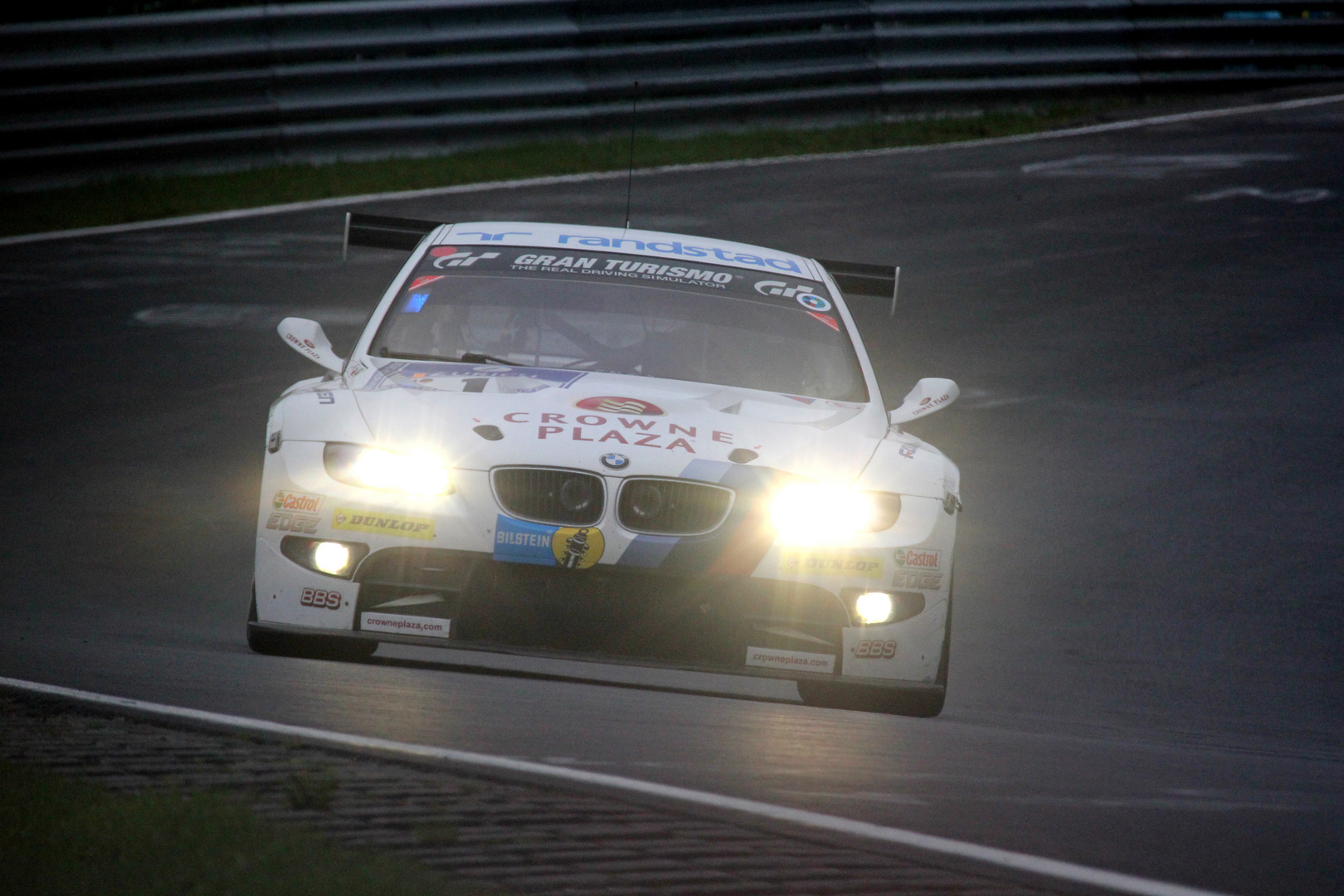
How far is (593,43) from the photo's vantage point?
19188 mm

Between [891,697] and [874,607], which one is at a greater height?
[874,607]

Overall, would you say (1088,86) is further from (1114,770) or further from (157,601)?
(1114,770)

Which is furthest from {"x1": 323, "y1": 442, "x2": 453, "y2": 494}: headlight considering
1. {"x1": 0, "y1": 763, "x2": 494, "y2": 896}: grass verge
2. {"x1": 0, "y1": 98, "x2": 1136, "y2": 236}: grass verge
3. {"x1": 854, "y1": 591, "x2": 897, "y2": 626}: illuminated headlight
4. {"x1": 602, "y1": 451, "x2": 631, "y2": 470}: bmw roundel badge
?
{"x1": 0, "y1": 98, "x2": 1136, "y2": 236}: grass verge

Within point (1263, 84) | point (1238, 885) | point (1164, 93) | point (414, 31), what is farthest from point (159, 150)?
point (1238, 885)

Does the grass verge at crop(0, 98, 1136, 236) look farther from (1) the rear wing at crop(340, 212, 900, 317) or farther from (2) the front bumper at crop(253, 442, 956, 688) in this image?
(2) the front bumper at crop(253, 442, 956, 688)

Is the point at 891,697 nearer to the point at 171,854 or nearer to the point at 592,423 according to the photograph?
the point at 592,423

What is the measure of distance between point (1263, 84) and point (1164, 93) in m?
1.48

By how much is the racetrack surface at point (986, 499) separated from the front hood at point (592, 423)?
2.28 feet

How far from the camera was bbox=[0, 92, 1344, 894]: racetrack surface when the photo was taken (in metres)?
4.43

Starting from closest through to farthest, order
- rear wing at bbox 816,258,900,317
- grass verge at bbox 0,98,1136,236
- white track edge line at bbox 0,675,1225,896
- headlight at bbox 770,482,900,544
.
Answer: white track edge line at bbox 0,675,1225,896
headlight at bbox 770,482,900,544
rear wing at bbox 816,258,900,317
grass verge at bbox 0,98,1136,236

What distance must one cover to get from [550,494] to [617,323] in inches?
60.4

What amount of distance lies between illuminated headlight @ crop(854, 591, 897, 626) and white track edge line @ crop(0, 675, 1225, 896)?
5.35 feet

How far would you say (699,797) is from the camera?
3.81m

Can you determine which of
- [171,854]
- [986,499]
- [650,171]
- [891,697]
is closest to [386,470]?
[891,697]
